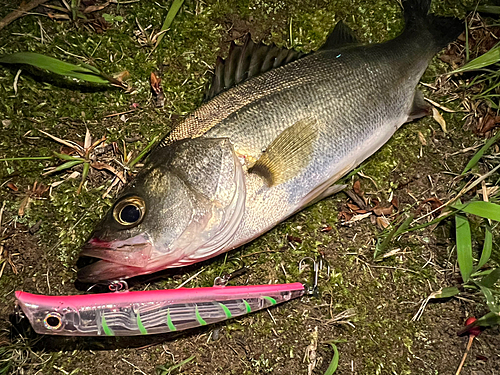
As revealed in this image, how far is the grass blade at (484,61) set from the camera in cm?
263

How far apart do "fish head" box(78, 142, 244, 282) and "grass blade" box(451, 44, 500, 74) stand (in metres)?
1.82

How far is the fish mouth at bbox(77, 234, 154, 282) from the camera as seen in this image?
195 centimetres

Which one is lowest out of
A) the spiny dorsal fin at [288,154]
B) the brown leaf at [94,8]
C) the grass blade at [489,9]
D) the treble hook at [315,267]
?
the treble hook at [315,267]

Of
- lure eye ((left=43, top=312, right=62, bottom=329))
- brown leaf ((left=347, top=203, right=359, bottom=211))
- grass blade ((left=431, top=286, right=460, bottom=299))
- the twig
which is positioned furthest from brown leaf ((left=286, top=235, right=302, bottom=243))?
the twig

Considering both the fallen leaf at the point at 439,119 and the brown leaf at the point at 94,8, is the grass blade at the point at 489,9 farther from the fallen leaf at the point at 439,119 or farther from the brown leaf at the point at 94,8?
the brown leaf at the point at 94,8

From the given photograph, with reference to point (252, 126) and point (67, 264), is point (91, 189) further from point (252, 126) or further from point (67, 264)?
point (252, 126)

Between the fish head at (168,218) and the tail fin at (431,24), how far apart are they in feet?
5.49

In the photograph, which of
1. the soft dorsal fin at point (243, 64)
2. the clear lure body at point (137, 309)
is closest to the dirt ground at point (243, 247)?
the clear lure body at point (137, 309)

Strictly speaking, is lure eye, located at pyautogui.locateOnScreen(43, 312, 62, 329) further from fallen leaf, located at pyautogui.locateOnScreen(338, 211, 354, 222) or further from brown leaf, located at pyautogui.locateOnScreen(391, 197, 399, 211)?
brown leaf, located at pyautogui.locateOnScreen(391, 197, 399, 211)

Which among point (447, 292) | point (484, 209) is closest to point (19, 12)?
point (484, 209)

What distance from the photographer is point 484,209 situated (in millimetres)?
2320

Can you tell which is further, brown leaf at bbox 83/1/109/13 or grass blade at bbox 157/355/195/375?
brown leaf at bbox 83/1/109/13

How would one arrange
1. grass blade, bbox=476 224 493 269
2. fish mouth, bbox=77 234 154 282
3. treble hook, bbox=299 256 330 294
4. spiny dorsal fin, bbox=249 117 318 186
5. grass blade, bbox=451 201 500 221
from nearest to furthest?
1. fish mouth, bbox=77 234 154 282
2. spiny dorsal fin, bbox=249 117 318 186
3. grass blade, bbox=451 201 500 221
4. grass blade, bbox=476 224 493 269
5. treble hook, bbox=299 256 330 294

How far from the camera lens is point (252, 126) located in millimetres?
2193
